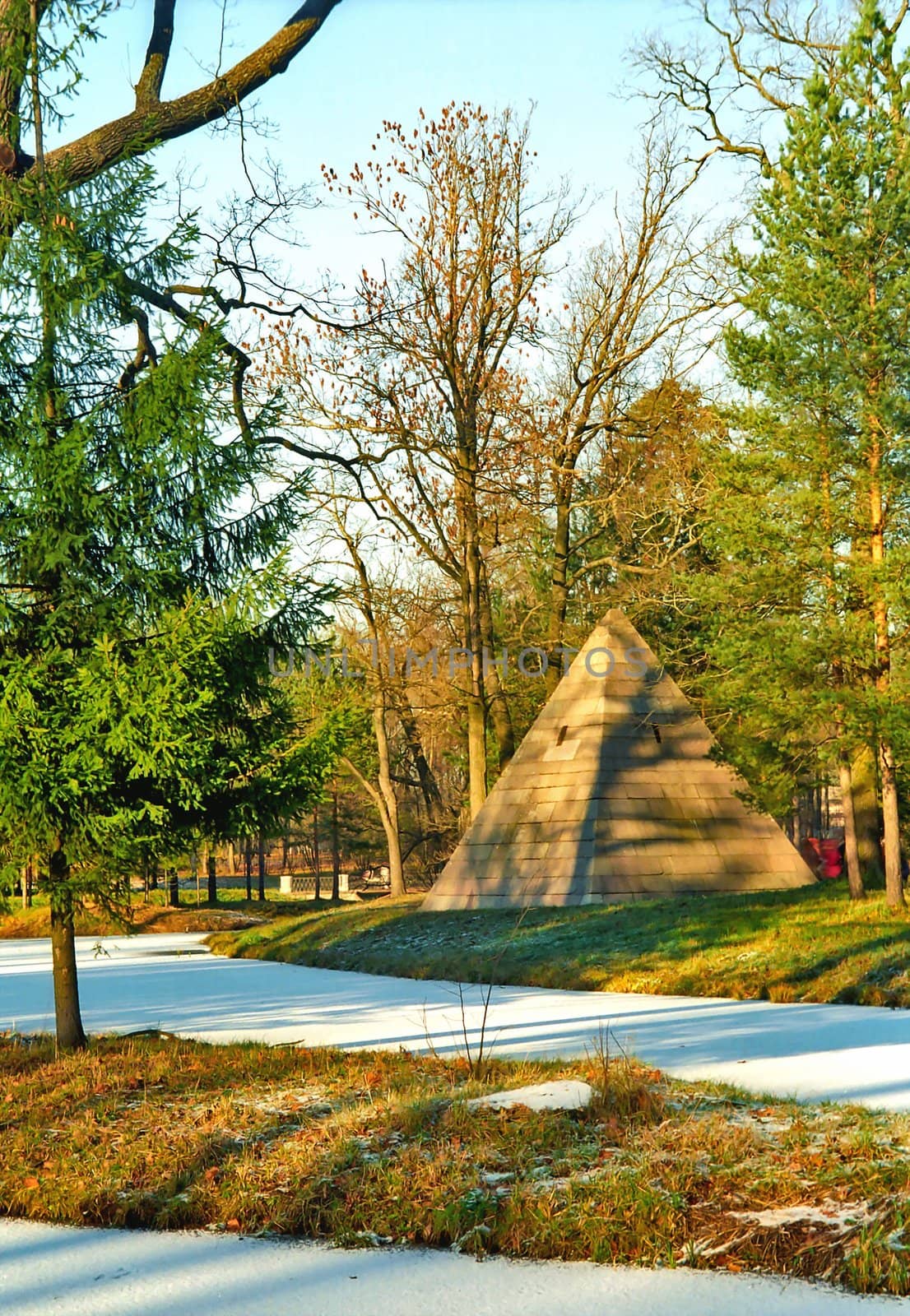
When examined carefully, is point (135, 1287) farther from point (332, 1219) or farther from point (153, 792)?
point (153, 792)

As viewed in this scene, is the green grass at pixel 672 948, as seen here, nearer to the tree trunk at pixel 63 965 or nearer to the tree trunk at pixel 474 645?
the tree trunk at pixel 63 965

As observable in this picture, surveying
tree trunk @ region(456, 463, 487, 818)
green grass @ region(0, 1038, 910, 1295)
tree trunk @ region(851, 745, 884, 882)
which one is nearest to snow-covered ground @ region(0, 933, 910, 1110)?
green grass @ region(0, 1038, 910, 1295)

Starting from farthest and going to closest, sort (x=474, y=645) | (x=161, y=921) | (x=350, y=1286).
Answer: (x=161, y=921) < (x=474, y=645) < (x=350, y=1286)

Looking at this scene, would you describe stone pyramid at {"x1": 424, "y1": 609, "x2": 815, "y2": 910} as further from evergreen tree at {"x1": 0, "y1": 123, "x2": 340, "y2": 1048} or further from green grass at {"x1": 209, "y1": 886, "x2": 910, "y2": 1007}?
evergreen tree at {"x1": 0, "y1": 123, "x2": 340, "y2": 1048}

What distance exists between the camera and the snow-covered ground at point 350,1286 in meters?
4.39

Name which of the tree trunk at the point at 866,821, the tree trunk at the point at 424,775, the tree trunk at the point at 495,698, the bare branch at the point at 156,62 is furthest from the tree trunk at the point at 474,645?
the tree trunk at the point at 424,775

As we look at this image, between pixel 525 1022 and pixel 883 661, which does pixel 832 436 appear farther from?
pixel 525 1022

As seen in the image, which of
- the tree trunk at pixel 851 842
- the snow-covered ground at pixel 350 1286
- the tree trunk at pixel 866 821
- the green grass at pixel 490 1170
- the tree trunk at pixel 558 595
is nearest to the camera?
the snow-covered ground at pixel 350 1286

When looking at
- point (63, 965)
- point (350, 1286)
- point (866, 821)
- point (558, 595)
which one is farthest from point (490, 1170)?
point (558, 595)

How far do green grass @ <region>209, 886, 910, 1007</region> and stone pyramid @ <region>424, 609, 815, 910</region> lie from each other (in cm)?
96

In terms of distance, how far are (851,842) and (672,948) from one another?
4.33 metres

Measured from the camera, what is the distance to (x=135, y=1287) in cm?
471

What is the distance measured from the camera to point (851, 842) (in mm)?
17344

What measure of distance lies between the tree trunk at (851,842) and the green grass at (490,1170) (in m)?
9.79
